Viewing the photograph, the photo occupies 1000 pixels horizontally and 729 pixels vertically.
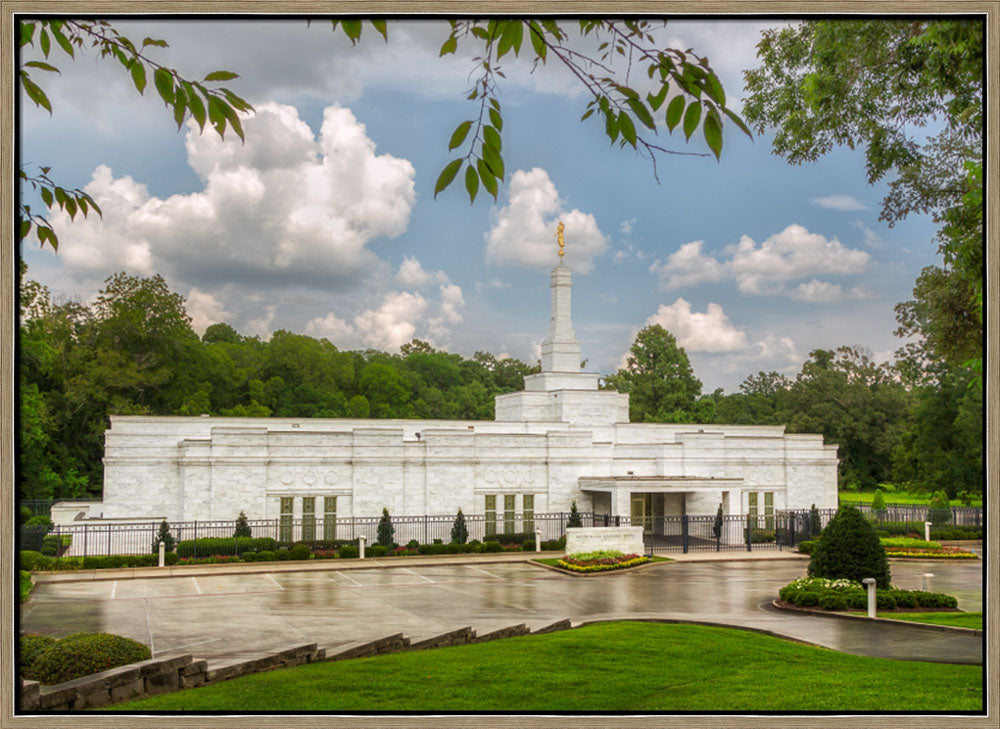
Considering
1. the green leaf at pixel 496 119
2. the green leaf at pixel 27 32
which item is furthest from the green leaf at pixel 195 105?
A: the green leaf at pixel 496 119

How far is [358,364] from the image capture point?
74125 millimetres

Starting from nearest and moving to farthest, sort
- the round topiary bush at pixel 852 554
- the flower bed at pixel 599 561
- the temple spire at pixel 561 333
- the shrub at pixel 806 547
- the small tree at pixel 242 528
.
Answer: the round topiary bush at pixel 852 554 < the flower bed at pixel 599 561 < the small tree at pixel 242 528 < the shrub at pixel 806 547 < the temple spire at pixel 561 333

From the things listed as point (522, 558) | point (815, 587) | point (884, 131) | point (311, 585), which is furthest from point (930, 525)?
point (884, 131)

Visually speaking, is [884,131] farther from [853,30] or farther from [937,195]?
[853,30]

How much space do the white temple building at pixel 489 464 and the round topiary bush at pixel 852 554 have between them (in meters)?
14.4

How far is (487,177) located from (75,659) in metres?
7.16

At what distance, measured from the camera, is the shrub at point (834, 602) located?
1823 centimetres

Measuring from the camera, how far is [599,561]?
2722 cm

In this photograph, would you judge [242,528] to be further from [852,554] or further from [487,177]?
[487,177]

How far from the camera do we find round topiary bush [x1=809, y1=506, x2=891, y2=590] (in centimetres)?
2017

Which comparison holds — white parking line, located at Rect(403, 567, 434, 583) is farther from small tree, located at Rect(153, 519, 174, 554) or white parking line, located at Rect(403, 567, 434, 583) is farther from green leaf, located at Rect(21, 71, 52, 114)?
green leaf, located at Rect(21, 71, 52, 114)

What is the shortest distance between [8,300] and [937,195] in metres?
11.4

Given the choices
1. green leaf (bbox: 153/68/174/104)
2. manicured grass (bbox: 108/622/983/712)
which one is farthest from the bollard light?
green leaf (bbox: 153/68/174/104)

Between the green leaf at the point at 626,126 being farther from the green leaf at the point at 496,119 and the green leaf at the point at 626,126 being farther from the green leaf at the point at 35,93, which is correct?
the green leaf at the point at 35,93
